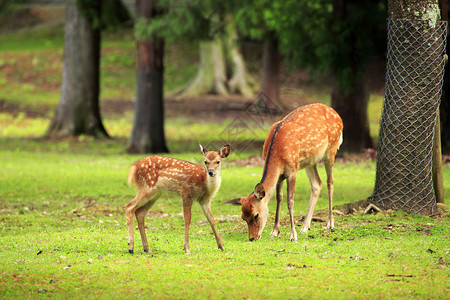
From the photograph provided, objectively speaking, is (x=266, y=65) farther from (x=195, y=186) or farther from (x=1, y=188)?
(x=195, y=186)

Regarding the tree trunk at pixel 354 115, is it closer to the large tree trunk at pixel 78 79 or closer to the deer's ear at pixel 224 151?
the large tree trunk at pixel 78 79

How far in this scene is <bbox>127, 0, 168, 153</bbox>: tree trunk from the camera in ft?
63.2

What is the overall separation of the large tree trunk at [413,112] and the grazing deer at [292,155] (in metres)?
0.90

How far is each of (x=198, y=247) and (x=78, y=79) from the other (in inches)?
622

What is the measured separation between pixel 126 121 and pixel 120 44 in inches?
538

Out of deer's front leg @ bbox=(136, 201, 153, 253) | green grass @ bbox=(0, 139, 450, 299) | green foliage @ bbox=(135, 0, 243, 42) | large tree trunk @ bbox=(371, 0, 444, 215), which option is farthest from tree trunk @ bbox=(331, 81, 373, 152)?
deer's front leg @ bbox=(136, 201, 153, 253)

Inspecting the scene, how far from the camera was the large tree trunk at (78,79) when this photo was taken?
22594mm

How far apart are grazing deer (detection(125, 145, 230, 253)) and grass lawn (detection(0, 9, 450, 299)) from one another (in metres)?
0.32

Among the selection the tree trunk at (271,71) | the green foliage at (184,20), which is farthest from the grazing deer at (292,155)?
the tree trunk at (271,71)

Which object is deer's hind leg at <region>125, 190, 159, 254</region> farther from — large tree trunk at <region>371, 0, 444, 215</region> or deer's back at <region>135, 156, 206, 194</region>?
large tree trunk at <region>371, 0, 444, 215</region>

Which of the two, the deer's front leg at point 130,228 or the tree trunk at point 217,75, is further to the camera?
the tree trunk at point 217,75

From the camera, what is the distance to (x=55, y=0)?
4544cm

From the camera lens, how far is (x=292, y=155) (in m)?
8.48

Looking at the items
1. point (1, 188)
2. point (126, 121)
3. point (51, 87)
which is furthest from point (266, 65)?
point (1, 188)
